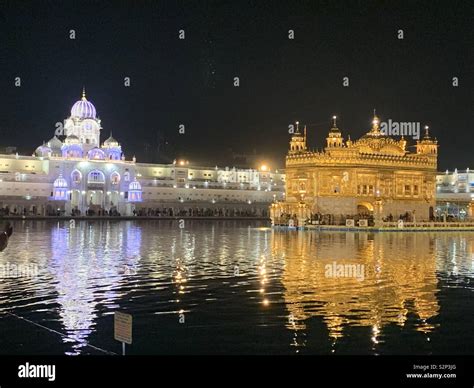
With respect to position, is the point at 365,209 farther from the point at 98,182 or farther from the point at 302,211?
the point at 98,182

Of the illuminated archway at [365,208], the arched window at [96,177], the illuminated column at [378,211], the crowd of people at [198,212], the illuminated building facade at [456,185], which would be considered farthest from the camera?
the illuminated building facade at [456,185]

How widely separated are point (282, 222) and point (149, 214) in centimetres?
4127

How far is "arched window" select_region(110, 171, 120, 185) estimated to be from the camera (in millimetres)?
95075

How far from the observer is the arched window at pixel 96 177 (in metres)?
93.2

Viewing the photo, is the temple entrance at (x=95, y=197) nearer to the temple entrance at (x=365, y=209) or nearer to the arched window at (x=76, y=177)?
the arched window at (x=76, y=177)

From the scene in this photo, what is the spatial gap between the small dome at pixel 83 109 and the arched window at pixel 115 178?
897cm

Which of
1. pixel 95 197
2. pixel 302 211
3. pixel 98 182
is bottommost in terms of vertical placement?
pixel 302 211

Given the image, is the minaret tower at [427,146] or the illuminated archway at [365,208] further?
the minaret tower at [427,146]

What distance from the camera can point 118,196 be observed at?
95.5 m

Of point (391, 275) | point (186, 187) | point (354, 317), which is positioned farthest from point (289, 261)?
point (186, 187)

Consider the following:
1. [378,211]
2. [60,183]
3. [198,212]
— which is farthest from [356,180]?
[60,183]

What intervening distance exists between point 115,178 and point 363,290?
81831 mm

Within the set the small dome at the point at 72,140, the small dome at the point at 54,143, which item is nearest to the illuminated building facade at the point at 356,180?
the small dome at the point at 72,140

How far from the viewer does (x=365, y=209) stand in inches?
2217
